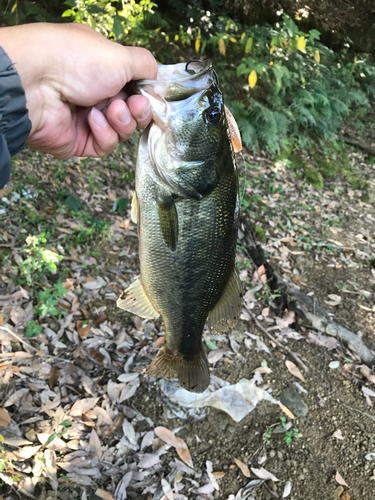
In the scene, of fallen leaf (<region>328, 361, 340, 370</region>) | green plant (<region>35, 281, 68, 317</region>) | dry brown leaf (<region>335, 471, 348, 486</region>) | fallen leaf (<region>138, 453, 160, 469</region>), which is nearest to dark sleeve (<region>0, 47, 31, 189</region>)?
green plant (<region>35, 281, 68, 317</region>)

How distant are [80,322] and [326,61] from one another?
10885 millimetres

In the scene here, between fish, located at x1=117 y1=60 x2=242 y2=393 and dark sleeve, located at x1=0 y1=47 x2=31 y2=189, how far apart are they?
22.5 inches

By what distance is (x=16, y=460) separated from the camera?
93.1 inches

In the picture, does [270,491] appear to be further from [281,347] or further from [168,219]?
[168,219]

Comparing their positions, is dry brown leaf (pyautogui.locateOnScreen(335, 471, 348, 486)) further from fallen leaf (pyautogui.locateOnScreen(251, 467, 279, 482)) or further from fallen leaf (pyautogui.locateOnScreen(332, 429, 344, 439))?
fallen leaf (pyautogui.locateOnScreen(251, 467, 279, 482))

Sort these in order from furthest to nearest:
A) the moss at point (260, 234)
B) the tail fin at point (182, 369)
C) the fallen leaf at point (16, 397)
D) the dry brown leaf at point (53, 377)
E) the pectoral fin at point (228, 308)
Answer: the moss at point (260, 234) → the dry brown leaf at point (53, 377) → the fallen leaf at point (16, 397) → the tail fin at point (182, 369) → the pectoral fin at point (228, 308)

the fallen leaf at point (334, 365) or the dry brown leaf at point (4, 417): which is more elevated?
the dry brown leaf at point (4, 417)

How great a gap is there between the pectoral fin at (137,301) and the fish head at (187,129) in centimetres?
73

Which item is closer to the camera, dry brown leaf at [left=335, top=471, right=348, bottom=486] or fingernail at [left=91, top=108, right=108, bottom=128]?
fingernail at [left=91, top=108, right=108, bottom=128]

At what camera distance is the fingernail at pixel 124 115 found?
5.58 feet

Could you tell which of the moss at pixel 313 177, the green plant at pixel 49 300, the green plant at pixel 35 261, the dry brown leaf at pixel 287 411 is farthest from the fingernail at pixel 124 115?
the moss at pixel 313 177

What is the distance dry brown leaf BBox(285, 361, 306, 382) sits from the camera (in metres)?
3.99

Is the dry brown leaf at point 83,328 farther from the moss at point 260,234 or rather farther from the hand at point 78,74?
the moss at point 260,234

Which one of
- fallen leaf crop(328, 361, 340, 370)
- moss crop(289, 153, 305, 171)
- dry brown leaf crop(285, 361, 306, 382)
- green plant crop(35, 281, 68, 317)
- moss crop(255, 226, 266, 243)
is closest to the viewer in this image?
green plant crop(35, 281, 68, 317)
